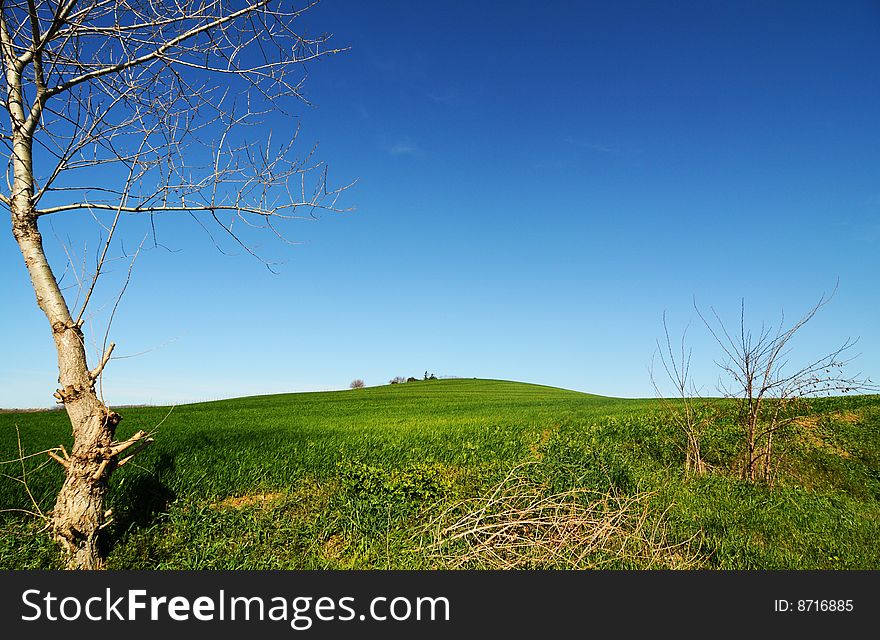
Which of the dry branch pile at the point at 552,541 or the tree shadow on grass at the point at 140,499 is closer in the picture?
the dry branch pile at the point at 552,541

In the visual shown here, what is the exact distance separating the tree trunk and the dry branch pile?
326 cm

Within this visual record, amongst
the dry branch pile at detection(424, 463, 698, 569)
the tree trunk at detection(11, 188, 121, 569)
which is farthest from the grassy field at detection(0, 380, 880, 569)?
the tree trunk at detection(11, 188, 121, 569)

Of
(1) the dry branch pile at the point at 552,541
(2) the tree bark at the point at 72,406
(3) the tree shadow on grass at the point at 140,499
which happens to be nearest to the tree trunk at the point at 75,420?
(2) the tree bark at the point at 72,406

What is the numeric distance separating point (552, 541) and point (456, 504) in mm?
1390

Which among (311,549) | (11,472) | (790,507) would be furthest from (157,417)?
(790,507)

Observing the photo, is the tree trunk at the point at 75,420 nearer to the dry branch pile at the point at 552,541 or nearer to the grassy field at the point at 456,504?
the grassy field at the point at 456,504

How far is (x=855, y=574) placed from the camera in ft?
17.2

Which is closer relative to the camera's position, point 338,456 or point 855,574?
point 855,574

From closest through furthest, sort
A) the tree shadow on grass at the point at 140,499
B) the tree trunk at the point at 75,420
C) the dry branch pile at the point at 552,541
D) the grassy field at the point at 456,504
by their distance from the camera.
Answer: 1. the tree trunk at the point at 75,420
2. the dry branch pile at the point at 552,541
3. the grassy field at the point at 456,504
4. the tree shadow on grass at the point at 140,499

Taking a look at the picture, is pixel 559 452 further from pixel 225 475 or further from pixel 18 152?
pixel 18 152

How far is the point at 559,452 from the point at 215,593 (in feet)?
20.3

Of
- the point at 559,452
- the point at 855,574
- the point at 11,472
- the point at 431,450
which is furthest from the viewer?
the point at 431,450

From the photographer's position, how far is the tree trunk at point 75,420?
17.3 ft

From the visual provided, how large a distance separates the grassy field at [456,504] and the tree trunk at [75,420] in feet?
1.46
